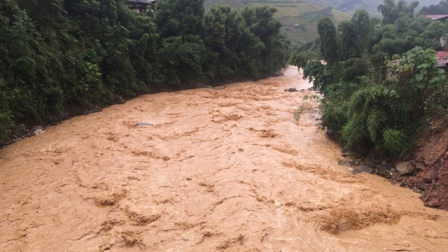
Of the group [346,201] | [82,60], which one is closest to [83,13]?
[82,60]

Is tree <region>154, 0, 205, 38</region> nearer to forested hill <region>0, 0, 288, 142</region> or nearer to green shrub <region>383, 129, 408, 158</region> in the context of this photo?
forested hill <region>0, 0, 288, 142</region>

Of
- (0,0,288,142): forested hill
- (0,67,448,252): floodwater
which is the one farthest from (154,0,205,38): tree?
(0,67,448,252): floodwater

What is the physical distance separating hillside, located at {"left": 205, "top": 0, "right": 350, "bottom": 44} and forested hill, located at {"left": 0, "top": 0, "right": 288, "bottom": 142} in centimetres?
2543

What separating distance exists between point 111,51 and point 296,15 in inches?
1998

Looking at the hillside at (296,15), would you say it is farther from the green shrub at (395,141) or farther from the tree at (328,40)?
the green shrub at (395,141)

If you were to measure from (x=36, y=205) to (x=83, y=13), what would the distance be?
11537mm

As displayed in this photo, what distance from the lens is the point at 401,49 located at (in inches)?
743

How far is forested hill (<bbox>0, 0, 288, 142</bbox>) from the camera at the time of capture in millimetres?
11422

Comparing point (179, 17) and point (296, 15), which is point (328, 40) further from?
point (296, 15)

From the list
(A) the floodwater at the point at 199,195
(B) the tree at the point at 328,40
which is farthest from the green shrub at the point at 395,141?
(B) the tree at the point at 328,40

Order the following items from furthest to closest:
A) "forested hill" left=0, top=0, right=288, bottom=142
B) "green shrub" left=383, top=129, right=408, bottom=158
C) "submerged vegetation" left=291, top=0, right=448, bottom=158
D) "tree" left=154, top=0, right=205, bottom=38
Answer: "tree" left=154, top=0, right=205, bottom=38 < "forested hill" left=0, top=0, right=288, bottom=142 < "green shrub" left=383, top=129, right=408, bottom=158 < "submerged vegetation" left=291, top=0, right=448, bottom=158

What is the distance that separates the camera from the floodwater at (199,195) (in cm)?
590

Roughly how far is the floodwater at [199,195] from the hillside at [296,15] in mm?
40021

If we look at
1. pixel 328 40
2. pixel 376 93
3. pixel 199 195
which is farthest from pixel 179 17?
pixel 199 195
